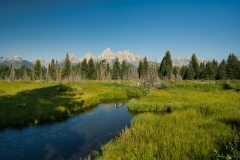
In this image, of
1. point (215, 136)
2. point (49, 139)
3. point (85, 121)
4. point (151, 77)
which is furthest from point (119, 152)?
point (151, 77)

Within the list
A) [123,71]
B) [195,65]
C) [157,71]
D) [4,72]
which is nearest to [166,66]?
[195,65]

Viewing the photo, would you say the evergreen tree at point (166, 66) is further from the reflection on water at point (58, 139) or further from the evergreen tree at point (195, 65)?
the reflection on water at point (58, 139)

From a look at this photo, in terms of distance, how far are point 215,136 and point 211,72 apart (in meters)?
84.9

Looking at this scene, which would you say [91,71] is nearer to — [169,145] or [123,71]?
[123,71]

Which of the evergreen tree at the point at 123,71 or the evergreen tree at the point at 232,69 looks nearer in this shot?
the evergreen tree at the point at 232,69

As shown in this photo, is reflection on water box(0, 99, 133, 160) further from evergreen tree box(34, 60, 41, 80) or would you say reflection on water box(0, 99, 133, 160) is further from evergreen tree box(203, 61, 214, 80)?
evergreen tree box(34, 60, 41, 80)

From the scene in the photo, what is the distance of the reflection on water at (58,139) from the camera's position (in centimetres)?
1094

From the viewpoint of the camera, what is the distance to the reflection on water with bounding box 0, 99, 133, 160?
431 inches

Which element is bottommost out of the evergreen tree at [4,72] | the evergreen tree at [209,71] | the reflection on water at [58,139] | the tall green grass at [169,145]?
the reflection on water at [58,139]

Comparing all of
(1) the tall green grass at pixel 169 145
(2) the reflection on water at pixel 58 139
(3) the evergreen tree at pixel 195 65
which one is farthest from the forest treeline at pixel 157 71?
(1) the tall green grass at pixel 169 145

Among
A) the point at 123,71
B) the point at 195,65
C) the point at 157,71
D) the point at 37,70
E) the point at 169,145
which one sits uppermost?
the point at 37,70

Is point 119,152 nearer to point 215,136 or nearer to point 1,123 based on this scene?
point 215,136

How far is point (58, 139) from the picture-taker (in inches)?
529

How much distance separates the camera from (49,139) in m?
13.4
